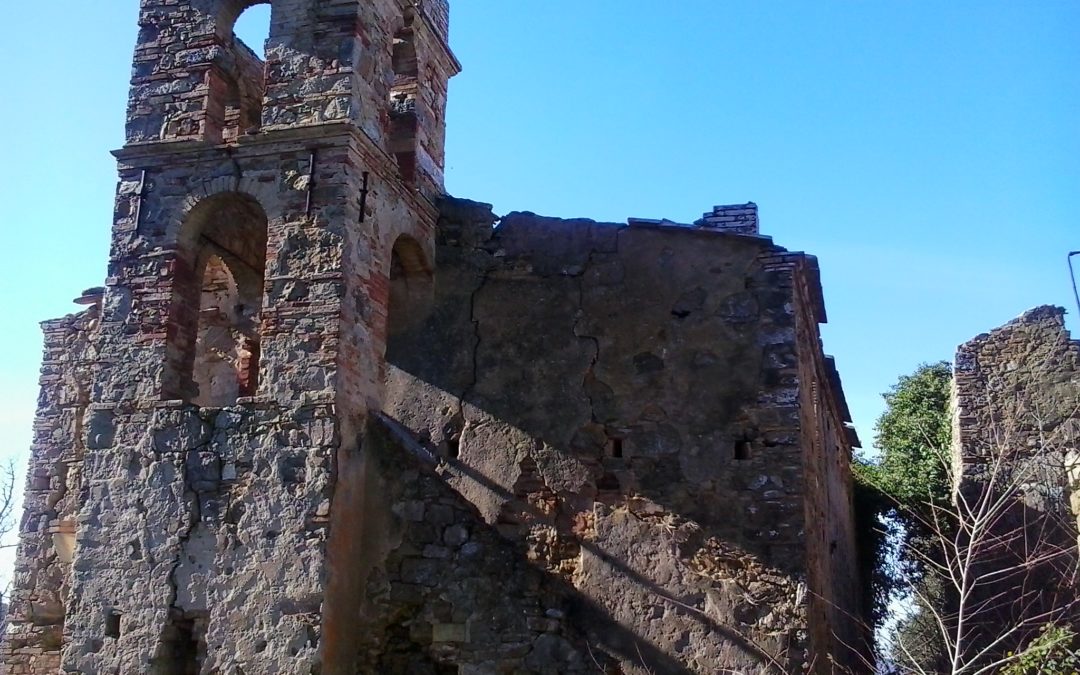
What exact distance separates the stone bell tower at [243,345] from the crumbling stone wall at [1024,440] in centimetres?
643

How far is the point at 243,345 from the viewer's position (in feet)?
29.9

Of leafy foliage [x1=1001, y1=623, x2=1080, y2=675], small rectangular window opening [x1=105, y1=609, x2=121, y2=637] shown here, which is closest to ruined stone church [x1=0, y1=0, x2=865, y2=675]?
small rectangular window opening [x1=105, y1=609, x2=121, y2=637]

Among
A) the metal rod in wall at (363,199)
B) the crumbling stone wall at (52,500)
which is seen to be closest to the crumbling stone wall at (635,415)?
the metal rod in wall at (363,199)

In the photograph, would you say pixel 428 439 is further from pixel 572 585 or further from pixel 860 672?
pixel 860 672

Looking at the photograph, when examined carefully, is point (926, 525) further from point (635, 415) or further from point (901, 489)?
point (635, 415)

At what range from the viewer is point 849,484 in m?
12.9

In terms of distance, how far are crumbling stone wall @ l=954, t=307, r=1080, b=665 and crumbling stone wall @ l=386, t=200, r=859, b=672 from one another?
293 cm

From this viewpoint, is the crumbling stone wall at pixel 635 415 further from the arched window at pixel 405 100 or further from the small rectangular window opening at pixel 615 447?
the arched window at pixel 405 100

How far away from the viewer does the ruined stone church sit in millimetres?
7055

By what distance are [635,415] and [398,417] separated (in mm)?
1864

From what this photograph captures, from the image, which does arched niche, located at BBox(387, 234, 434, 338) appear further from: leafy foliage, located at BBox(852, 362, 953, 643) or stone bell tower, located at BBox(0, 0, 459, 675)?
leafy foliage, located at BBox(852, 362, 953, 643)

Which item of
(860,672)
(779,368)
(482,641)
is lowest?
(860,672)

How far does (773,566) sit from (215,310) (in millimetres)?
5180

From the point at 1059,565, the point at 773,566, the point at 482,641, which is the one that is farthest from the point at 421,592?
the point at 1059,565
